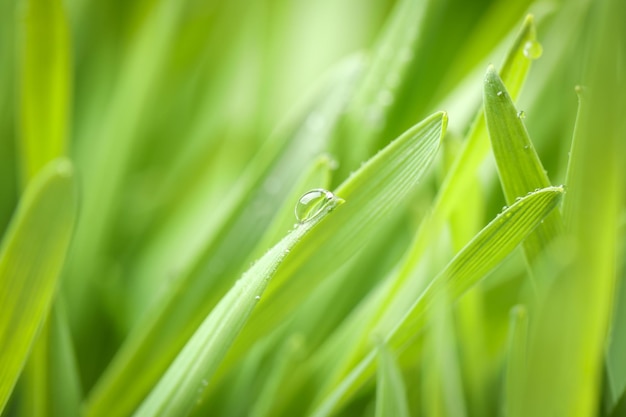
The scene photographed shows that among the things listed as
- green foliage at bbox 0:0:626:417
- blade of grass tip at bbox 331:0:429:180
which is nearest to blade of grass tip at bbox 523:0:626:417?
green foliage at bbox 0:0:626:417

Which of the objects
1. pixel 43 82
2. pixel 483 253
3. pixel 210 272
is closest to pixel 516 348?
pixel 483 253

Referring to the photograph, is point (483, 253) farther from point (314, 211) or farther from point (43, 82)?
point (43, 82)

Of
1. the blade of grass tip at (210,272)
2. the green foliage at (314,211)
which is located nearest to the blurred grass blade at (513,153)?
the green foliage at (314,211)

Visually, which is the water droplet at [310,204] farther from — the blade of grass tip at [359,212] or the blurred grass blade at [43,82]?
Result: the blurred grass blade at [43,82]

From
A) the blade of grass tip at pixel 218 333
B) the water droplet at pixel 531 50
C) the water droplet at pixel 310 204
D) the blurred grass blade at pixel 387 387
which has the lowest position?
the blurred grass blade at pixel 387 387

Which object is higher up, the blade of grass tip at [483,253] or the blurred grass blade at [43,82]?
the blurred grass blade at [43,82]

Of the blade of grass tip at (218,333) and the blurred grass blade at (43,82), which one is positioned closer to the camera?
the blade of grass tip at (218,333)
